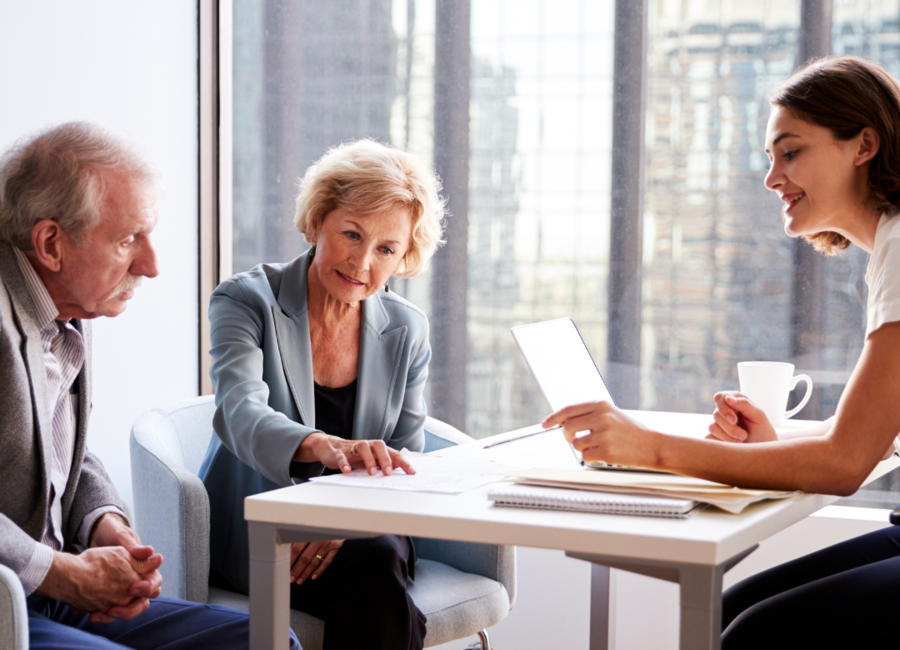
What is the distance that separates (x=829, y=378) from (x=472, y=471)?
141cm

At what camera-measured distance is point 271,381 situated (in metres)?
1.62

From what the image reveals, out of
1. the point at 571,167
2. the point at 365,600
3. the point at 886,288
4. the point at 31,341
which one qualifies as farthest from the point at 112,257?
the point at 571,167

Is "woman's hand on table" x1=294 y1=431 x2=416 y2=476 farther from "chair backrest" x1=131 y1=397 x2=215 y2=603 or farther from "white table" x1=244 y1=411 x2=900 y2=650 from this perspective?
"chair backrest" x1=131 y1=397 x2=215 y2=603

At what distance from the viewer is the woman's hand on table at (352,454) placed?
128cm

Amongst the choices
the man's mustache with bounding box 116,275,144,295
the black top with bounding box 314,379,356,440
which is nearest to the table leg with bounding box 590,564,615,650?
the black top with bounding box 314,379,356,440

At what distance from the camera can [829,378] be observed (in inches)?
91.4

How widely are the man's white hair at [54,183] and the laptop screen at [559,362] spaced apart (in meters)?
0.71

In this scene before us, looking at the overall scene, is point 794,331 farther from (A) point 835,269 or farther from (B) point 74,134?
(B) point 74,134

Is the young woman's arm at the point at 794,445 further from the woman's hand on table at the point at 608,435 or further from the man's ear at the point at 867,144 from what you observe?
the man's ear at the point at 867,144

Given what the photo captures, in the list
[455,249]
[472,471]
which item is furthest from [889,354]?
[455,249]

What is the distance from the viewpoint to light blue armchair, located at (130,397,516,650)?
149 centimetres

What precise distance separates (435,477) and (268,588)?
0.29 meters

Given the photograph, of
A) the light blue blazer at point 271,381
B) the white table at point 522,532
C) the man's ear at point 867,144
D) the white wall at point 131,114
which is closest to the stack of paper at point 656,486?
the white table at point 522,532

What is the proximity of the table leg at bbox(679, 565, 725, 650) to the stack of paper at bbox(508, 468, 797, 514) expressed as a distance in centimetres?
14
